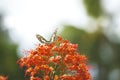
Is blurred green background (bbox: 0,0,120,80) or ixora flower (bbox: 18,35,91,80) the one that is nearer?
ixora flower (bbox: 18,35,91,80)

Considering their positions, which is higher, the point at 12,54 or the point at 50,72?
the point at 12,54

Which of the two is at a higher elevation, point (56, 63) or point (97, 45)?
point (97, 45)

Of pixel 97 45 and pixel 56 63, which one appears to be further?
pixel 97 45

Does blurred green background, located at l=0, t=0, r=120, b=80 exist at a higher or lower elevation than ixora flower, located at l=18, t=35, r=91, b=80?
higher

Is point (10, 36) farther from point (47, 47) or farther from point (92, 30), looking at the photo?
point (47, 47)

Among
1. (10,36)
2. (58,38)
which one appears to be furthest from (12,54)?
(58,38)
